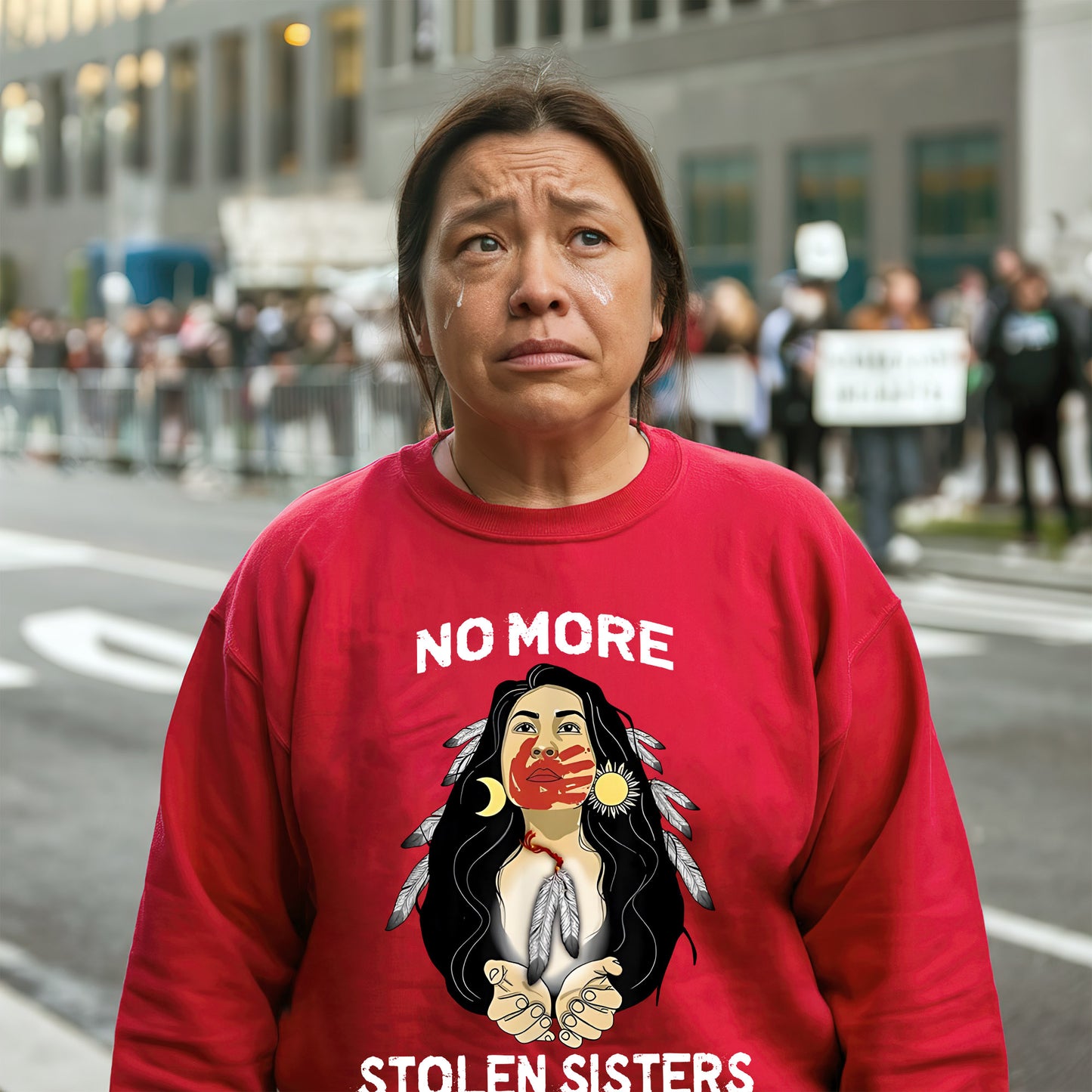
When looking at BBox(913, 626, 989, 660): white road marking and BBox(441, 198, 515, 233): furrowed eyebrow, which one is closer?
BBox(441, 198, 515, 233): furrowed eyebrow

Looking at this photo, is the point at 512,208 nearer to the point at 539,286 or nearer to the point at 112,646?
the point at 539,286

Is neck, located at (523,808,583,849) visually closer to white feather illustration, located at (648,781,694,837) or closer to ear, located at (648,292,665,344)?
white feather illustration, located at (648,781,694,837)

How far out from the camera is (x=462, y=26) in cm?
3928

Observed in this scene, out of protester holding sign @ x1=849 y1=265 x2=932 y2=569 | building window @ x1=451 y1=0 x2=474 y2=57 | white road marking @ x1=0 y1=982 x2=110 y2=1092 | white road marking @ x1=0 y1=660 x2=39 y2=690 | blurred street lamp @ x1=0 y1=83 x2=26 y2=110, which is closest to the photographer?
white road marking @ x1=0 y1=982 x2=110 y2=1092

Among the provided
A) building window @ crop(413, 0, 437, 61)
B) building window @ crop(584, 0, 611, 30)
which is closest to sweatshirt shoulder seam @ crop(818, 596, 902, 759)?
building window @ crop(584, 0, 611, 30)

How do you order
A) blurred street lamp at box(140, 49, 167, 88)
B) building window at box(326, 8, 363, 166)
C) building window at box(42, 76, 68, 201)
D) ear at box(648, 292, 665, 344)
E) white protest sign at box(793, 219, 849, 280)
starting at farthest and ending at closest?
building window at box(42, 76, 68, 201), blurred street lamp at box(140, 49, 167, 88), building window at box(326, 8, 363, 166), white protest sign at box(793, 219, 849, 280), ear at box(648, 292, 665, 344)

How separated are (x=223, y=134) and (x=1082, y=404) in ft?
125

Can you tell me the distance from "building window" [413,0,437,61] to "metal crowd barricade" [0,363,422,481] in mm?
16533

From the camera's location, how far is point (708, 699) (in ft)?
5.86

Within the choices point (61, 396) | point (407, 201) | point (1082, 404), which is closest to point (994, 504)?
point (1082, 404)

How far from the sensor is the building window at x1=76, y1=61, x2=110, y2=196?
183ft

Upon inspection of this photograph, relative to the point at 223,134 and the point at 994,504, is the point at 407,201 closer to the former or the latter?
the point at 994,504

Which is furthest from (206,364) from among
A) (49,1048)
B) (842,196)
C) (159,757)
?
(49,1048)

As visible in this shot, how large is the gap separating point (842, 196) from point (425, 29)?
12009 millimetres
